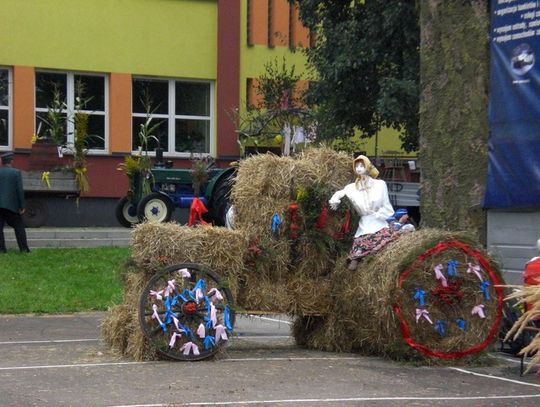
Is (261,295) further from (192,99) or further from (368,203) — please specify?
(192,99)

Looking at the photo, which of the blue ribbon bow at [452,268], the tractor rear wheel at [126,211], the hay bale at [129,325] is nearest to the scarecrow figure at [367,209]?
the blue ribbon bow at [452,268]

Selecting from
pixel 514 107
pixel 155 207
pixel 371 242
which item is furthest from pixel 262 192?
pixel 155 207

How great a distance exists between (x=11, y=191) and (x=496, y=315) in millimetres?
10315

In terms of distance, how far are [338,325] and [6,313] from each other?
5.04m

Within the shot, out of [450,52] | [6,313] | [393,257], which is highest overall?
[450,52]

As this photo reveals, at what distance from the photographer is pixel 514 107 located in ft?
35.9

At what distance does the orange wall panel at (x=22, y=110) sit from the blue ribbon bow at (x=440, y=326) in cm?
1577

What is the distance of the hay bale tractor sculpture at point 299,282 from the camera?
923cm

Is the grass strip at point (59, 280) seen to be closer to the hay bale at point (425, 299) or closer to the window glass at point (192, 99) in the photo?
the hay bale at point (425, 299)

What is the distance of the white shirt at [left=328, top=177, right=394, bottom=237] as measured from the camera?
990 centimetres

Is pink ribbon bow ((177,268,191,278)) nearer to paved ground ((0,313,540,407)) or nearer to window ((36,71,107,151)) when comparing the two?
paved ground ((0,313,540,407))

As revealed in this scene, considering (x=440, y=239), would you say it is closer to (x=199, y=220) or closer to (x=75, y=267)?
(x=199, y=220)

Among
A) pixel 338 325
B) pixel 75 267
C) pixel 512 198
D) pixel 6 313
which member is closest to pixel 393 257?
pixel 338 325

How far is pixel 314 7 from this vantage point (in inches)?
765
